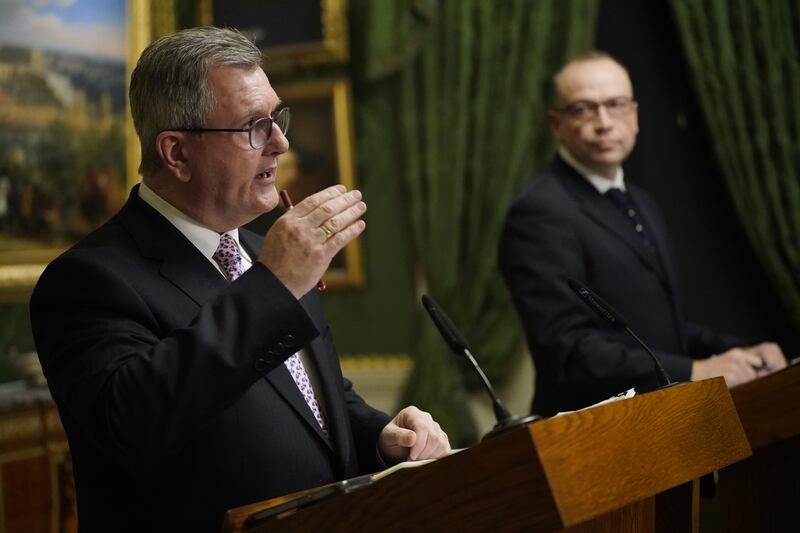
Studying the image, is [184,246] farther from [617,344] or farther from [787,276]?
[787,276]

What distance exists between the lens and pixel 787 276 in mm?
5398

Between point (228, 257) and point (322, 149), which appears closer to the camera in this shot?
point (228, 257)

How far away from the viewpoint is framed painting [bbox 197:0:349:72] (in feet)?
21.2

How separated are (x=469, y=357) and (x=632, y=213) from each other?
251 centimetres

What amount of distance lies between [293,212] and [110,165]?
4011 mm

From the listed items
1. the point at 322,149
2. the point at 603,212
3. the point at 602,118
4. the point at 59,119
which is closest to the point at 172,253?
the point at 603,212

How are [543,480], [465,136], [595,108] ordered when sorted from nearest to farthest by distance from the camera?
[543,480]
[595,108]
[465,136]

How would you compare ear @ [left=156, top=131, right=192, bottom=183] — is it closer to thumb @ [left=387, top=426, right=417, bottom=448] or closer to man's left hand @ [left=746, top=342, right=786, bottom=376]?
thumb @ [left=387, top=426, right=417, bottom=448]

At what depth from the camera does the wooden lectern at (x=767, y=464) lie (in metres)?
3.34

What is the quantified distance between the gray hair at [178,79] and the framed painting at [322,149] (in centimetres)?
387

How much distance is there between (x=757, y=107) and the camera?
5.46m

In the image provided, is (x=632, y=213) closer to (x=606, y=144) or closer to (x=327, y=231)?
(x=606, y=144)

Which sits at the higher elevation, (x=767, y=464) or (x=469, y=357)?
(x=469, y=357)

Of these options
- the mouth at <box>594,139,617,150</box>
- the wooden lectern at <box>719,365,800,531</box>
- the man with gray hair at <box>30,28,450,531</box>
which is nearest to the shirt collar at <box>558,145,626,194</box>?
the mouth at <box>594,139,617,150</box>
